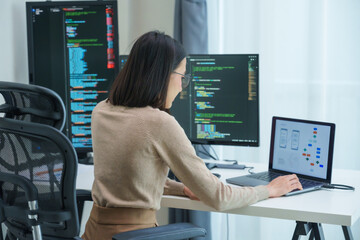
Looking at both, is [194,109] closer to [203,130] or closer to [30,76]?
[203,130]

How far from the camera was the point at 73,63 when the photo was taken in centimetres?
279

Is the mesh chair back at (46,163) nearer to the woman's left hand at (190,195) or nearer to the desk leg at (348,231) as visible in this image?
the woman's left hand at (190,195)

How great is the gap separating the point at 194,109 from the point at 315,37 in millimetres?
850

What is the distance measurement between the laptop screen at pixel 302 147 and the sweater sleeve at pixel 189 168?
43 cm

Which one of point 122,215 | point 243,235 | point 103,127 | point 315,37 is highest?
point 315,37

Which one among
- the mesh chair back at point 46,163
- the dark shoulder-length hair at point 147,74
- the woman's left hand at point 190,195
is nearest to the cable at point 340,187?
the woman's left hand at point 190,195

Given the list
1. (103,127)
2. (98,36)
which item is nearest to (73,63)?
(98,36)

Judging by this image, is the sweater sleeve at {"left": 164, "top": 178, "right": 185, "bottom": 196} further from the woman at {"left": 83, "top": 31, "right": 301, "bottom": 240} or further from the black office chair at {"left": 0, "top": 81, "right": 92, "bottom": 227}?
the black office chair at {"left": 0, "top": 81, "right": 92, "bottom": 227}

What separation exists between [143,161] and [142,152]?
3 cm

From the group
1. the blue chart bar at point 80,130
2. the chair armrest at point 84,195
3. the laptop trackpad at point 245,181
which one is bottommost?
the chair armrest at point 84,195

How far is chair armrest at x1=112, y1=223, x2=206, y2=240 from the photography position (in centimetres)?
159

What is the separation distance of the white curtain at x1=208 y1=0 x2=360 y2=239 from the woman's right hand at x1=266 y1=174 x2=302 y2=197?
98cm

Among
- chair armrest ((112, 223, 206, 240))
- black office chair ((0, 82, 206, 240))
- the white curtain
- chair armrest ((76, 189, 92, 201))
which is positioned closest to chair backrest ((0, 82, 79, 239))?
black office chair ((0, 82, 206, 240))

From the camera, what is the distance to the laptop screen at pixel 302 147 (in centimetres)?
211
